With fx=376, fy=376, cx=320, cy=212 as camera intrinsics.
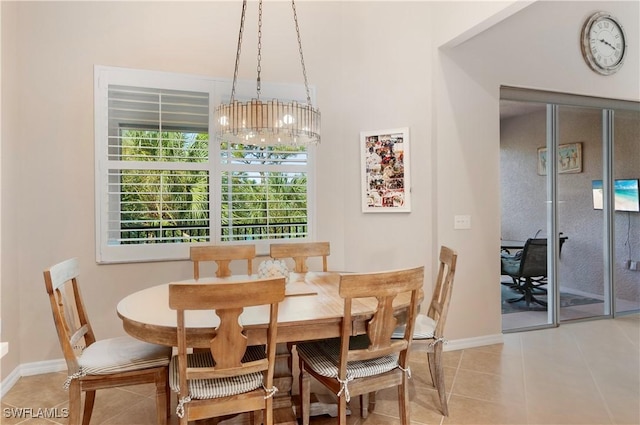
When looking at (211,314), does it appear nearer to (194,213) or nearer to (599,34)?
(194,213)

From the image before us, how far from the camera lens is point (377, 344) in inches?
76.3

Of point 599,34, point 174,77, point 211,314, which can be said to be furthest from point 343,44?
point 211,314

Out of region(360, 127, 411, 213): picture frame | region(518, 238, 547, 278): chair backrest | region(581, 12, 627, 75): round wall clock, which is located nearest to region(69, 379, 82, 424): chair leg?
region(360, 127, 411, 213): picture frame

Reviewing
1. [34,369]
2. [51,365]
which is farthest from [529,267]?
[34,369]

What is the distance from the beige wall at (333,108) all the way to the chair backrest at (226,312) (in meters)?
1.87

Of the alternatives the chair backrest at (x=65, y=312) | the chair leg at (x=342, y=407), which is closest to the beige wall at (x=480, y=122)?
the chair leg at (x=342, y=407)

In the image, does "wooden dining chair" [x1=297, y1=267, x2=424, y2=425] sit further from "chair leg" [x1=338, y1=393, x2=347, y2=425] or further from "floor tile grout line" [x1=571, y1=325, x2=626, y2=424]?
"floor tile grout line" [x1=571, y1=325, x2=626, y2=424]

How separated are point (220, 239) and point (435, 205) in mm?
2003

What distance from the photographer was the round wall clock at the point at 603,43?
3.84 m

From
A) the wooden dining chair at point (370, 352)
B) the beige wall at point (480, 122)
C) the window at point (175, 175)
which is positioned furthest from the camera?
the beige wall at point (480, 122)

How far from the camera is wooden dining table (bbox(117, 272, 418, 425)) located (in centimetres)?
174

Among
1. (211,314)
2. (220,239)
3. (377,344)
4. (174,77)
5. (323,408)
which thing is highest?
(174,77)

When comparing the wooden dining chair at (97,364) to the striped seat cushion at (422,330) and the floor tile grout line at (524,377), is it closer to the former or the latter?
the striped seat cushion at (422,330)

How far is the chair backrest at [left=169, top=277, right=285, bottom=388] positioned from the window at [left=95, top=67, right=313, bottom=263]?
69.3 inches
